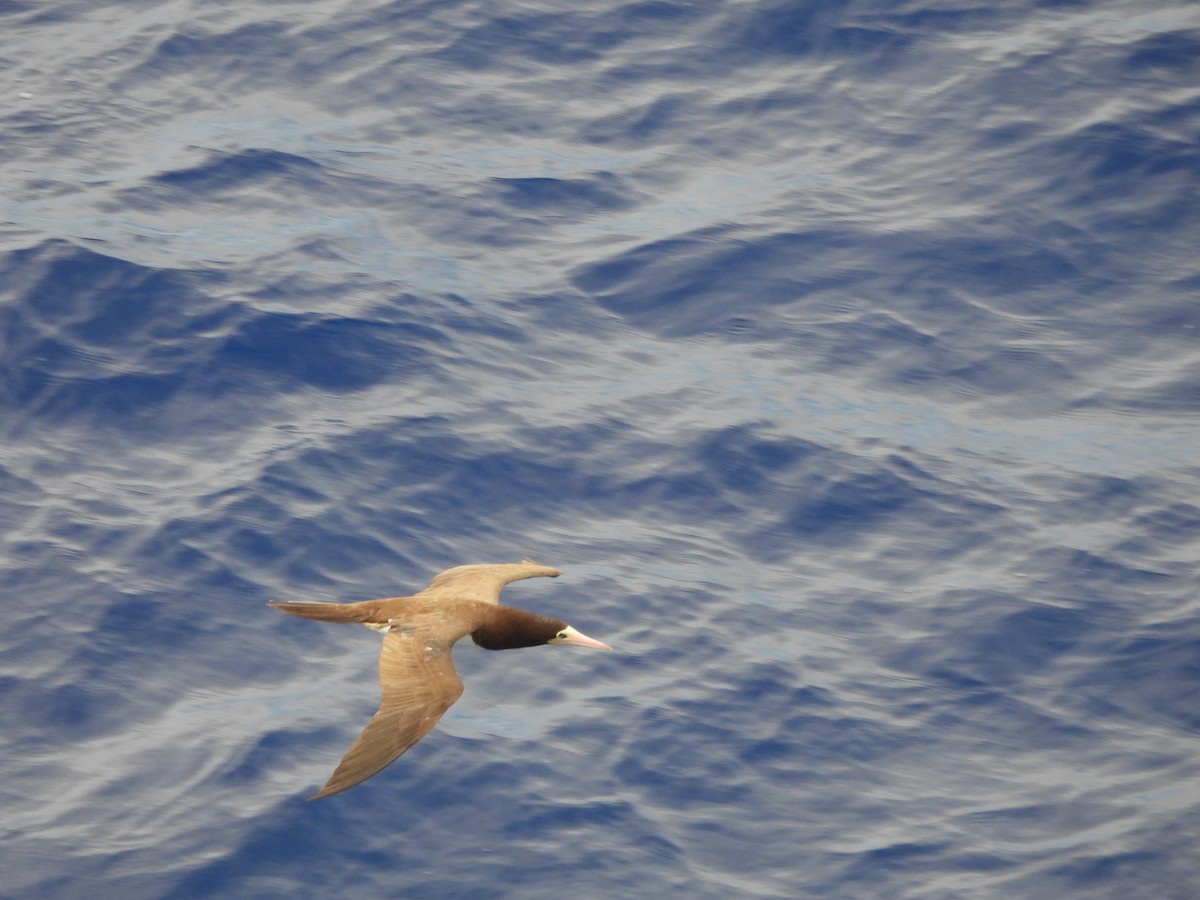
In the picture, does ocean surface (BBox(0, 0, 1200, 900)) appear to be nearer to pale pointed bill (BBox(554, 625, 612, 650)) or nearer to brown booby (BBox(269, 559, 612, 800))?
pale pointed bill (BBox(554, 625, 612, 650))

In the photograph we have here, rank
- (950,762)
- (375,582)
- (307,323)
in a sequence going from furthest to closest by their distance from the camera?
(307,323) → (375,582) → (950,762)

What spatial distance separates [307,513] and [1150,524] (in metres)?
7.16

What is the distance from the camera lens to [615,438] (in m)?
13.4

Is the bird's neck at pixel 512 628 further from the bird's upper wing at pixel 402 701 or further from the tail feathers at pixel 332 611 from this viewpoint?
the tail feathers at pixel 332 611

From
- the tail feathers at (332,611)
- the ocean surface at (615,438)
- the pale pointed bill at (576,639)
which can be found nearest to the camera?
the tail feathers at (332,611)

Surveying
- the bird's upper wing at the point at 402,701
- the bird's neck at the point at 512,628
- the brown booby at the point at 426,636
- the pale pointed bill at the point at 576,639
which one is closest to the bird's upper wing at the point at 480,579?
the brown booby at the point at 426,636

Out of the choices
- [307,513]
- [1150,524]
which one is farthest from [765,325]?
[307,513]

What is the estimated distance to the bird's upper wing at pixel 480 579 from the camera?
10734mm

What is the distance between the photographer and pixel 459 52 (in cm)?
1784

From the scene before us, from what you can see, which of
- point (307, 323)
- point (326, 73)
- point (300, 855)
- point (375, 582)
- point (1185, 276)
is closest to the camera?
point (300, 855)

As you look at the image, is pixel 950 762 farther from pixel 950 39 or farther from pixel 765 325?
pixel 950 39

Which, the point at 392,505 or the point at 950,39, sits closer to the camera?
the point at 392,505

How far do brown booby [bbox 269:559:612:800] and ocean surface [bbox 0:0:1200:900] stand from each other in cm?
73

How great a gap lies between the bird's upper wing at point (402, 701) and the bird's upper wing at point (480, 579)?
716 millimetres
